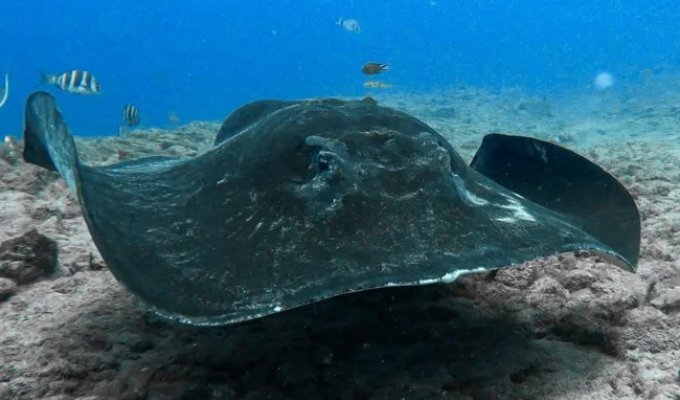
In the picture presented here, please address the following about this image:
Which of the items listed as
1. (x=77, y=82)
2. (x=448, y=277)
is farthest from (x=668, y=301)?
(x=77, y=82)

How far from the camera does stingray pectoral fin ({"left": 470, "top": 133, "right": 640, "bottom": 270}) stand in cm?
295

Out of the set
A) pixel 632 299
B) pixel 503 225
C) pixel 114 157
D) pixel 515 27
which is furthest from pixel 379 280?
pixel 515 27

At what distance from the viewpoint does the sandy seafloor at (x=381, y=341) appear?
239 centimetres

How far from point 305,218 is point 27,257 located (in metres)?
2.54

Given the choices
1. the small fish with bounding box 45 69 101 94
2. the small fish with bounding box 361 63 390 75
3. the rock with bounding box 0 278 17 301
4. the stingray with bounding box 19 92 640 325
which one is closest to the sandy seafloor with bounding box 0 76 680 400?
the rock with bounding box 0 278 17 301

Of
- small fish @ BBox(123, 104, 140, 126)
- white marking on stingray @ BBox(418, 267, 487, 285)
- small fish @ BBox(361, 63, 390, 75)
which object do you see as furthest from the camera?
small fish @ BBox(361, 63, 390, 75)

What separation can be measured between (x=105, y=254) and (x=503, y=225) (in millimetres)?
1810

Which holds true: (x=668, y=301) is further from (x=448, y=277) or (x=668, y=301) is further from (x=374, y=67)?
(x=374, y=67)

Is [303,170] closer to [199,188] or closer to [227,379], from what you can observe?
A: [199,188]

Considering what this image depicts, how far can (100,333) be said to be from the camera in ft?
9.38

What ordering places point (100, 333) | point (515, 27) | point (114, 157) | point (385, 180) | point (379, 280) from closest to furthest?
1. point (379, 280)
2. point (385, 180)
3. point (100, 333)
4. point (114, 157)
5. point (515, 27)

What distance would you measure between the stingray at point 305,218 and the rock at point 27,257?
698mm

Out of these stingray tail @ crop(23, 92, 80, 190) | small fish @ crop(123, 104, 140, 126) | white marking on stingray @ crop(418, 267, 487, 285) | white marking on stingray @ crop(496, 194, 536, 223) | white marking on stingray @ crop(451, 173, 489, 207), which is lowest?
white marking on stingray @ crop(418, 267, 487, 285)

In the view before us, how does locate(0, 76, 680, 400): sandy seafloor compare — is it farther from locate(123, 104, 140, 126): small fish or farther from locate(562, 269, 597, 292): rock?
locate(123, 104, 140, 126): small fish
